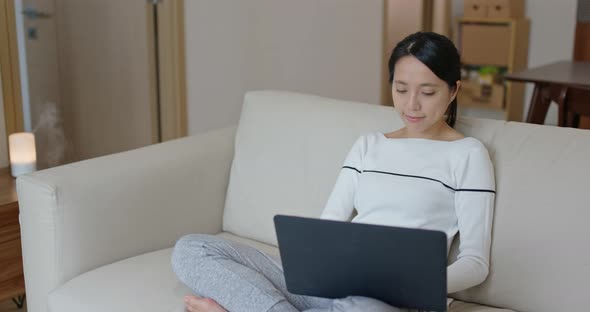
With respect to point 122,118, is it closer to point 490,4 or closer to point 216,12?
point 216,12

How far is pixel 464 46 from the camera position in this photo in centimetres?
538

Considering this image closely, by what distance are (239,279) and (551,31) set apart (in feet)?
13.3

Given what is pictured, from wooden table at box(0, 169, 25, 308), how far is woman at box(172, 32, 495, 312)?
81cm

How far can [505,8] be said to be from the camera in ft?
16.8

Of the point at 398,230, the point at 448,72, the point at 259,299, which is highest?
the point at 448,72

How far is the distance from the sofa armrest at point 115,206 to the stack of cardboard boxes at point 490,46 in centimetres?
332

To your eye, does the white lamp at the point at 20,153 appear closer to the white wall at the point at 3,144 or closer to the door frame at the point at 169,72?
the white wall at the point at 3,144

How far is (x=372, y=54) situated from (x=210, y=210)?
1.92m

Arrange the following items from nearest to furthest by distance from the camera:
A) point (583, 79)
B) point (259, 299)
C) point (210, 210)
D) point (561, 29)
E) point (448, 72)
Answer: point (259, 299)
point (448, 72)
point (210, 210)
point (583, 79)
point (561, 29)

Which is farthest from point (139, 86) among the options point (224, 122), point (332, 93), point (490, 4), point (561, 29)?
point (561, 29)

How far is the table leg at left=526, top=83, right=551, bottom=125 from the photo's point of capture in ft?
10.8

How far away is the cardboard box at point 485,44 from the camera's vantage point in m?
5.22

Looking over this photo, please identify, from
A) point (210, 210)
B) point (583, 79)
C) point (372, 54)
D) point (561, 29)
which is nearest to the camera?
point (210, 210)

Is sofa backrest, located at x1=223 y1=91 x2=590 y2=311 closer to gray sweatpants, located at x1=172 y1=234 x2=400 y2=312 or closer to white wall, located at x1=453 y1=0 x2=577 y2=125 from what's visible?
gray sweatpants, located at x1=172 y1=234 x2=400 y2=312
